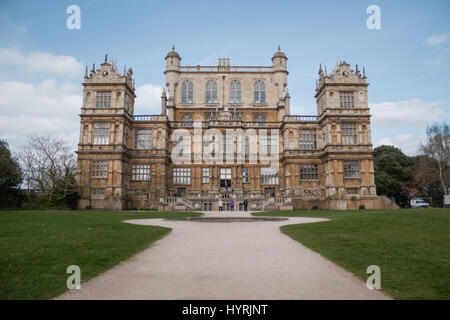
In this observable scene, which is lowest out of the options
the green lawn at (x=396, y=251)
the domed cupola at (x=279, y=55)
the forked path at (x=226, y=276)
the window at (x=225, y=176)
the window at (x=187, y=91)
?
the forked path at (x=226, y=276)

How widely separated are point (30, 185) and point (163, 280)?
120 feet

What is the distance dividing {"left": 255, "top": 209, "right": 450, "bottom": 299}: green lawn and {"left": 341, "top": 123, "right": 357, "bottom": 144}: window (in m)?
27.8

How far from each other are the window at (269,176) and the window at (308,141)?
575 centimetres

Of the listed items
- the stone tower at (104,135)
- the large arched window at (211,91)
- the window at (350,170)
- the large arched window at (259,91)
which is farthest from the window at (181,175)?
the window at (350,170)

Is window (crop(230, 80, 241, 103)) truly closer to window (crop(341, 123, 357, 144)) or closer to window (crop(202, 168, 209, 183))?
window (crop(202, 168, 209, 183))

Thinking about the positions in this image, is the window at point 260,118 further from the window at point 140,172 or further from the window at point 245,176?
the window at point 140,172

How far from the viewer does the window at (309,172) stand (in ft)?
150

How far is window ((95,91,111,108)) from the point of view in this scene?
4397 cm

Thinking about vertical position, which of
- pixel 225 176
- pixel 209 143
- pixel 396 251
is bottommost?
pixel 396 251

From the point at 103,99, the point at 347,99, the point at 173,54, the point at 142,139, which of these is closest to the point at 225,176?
the point at 142,139

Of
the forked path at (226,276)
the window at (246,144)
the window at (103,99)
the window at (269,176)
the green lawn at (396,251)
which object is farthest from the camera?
the window at (246,144)

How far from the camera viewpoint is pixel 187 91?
5391cm

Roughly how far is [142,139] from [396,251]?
134 ft

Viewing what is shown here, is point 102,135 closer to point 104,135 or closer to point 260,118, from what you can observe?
point 104,135
